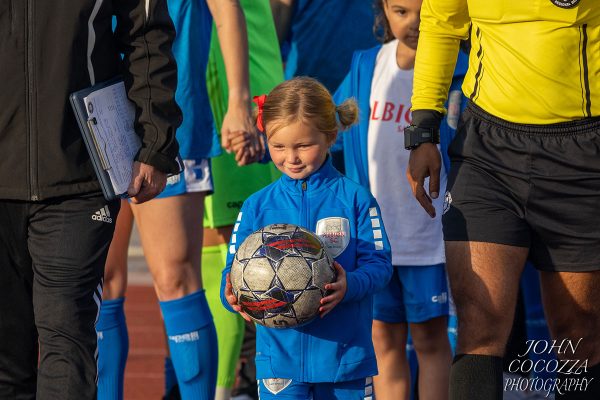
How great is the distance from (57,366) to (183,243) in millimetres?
1354

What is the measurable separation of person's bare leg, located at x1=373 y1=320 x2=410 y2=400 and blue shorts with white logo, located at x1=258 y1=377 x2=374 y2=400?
989mm

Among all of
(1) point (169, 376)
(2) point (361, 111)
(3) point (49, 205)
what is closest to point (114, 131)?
(3) point (49, 205)

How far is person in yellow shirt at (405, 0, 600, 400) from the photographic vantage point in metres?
4.47

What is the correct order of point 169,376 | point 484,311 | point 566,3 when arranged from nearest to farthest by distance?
point 566,3 → point 484,311 → point 169,376

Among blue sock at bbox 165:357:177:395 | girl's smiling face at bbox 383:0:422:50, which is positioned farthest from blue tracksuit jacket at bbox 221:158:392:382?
blue sock at bbox 165:357:177:395

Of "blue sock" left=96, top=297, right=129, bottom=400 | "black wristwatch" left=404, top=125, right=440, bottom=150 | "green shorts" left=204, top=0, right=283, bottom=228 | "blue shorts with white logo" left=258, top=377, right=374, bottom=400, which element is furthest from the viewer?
"green shorts" left=204, top=0, right=283, bottom=228

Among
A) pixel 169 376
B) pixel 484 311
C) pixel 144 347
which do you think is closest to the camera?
pixel 484 311

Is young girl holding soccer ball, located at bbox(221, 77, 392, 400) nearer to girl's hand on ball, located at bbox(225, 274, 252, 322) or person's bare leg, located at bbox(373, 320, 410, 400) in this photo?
girl's hand on ball, located at bbox(225, 274, 252, 322)

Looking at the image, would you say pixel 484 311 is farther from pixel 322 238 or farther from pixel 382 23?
pixel 382 23

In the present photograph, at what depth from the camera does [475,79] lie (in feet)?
15.5

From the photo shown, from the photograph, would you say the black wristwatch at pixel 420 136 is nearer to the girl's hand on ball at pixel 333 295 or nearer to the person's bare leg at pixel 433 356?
the girl's hand on ball at pixel 333 295

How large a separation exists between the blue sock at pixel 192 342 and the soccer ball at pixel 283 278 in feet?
3.76

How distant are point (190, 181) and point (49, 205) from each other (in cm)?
131

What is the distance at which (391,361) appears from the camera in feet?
19.6
